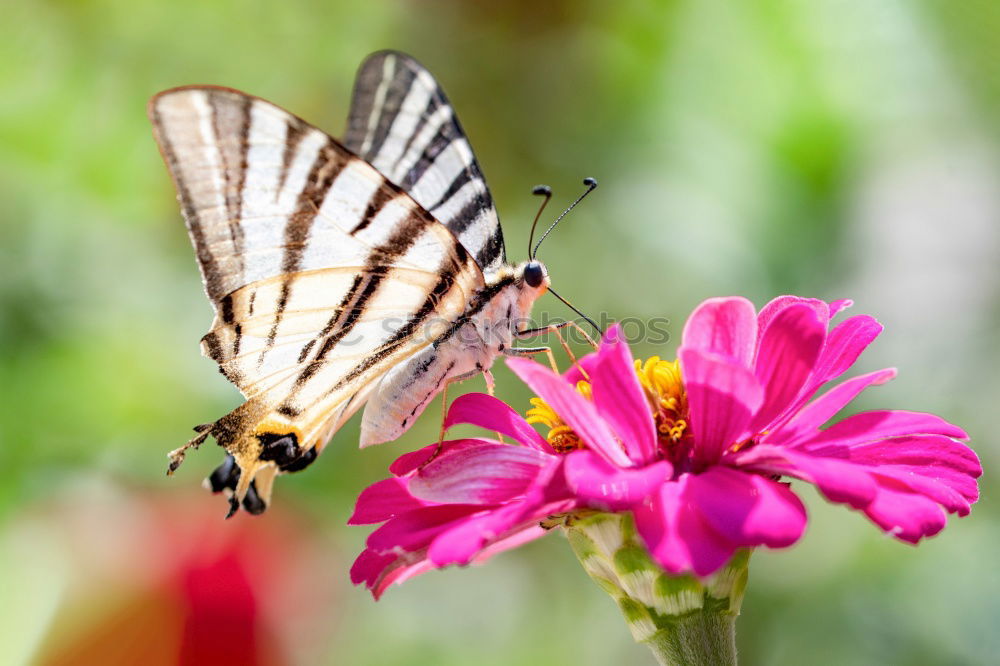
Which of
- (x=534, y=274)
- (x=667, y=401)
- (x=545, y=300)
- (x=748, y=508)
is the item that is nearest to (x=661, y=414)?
(x=667, y=401)

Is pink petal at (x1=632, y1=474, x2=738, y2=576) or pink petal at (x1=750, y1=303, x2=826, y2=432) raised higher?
pink petal at (x1=750, y1=303, x2=826, y2=432)

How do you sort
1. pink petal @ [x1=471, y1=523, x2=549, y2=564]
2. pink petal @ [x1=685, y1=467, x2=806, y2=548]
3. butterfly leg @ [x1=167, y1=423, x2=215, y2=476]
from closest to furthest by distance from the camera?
pink petal @ [x1=685, y1=467, x2=806, y2=548] → pink petal @ [x1=471, y1=523, x2=549, y2=564] → butterfly leg @ [x1=167, y1=423, x2=215, y2=476]

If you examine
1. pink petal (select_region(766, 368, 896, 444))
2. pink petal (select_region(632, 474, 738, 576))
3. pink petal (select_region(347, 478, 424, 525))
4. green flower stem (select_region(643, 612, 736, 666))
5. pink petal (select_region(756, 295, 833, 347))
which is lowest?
green flower stem (select_region(643, 612, 736, 666))

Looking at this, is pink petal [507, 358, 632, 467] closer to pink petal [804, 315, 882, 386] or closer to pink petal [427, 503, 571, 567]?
pink petal [427, 503, 571, 567]

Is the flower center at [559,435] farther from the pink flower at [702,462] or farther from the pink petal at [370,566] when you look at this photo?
the pink petal at [370,566]

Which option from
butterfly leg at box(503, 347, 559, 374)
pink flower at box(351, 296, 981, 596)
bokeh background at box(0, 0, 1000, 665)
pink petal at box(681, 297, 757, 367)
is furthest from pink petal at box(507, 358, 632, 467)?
bokeh background at box(0, 0, 1000, 665)
